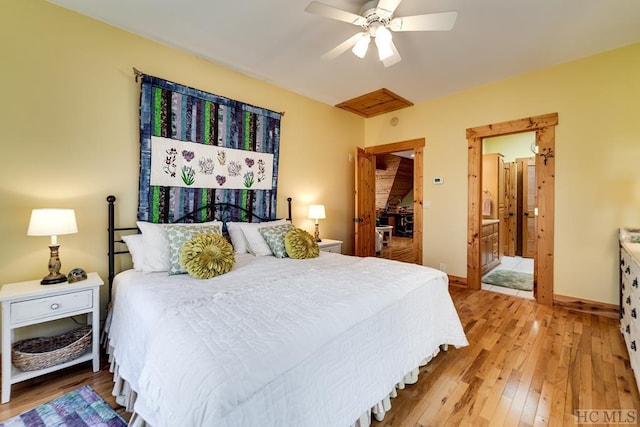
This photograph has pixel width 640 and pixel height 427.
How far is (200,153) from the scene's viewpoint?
9.57ft

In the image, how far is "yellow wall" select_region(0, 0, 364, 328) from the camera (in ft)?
6.64

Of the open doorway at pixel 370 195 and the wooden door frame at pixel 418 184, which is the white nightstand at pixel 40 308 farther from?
the wooden door frame at pixel 418 184

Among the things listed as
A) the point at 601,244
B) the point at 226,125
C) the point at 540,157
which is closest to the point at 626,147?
the point at 540,157

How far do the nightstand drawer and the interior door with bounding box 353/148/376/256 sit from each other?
3.36 metres

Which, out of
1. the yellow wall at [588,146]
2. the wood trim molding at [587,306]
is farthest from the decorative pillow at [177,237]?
the wood trim molding at [587,306]

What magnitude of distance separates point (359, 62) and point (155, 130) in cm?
226

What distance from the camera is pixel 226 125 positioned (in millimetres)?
3117

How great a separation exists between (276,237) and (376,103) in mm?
2817

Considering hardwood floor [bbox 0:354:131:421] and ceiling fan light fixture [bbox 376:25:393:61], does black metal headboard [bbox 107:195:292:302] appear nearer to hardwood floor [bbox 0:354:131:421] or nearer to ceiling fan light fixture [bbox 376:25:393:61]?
hardwood floor [bbox 0:354:131:421]

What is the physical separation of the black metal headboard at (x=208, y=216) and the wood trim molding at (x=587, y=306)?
338 cm

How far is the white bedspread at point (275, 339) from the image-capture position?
947mm

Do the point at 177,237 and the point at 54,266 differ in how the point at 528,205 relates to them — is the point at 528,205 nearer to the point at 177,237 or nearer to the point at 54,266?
the point at 177,237

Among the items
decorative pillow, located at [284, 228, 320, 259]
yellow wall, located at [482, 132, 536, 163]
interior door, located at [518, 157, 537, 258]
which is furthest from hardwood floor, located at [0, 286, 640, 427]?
yellow wall, located at [482, 132, 536, 163]

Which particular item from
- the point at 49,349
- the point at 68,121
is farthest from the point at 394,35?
the point at 49,349
